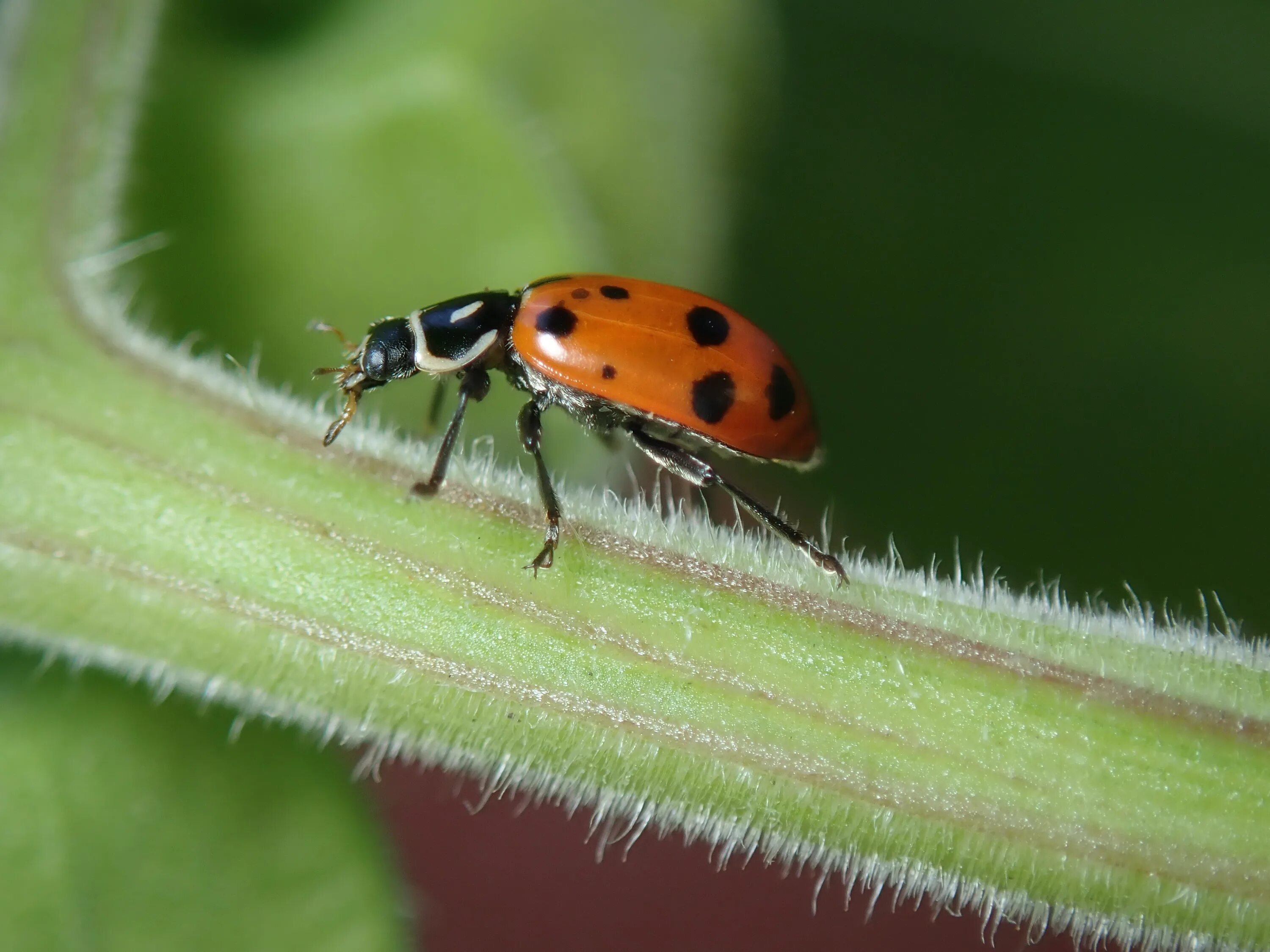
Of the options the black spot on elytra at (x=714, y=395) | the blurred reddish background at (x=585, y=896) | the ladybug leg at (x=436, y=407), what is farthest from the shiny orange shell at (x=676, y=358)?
the blurred reddish background at (x=585, y=896)

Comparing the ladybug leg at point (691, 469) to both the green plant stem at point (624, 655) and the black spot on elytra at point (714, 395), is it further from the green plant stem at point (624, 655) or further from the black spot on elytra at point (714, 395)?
the green plant stem at point (624, 655)

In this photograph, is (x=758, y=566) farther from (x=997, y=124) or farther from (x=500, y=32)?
(x=997, y=124)

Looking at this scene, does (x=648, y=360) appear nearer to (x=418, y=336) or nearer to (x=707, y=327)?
(x=707, y=327)

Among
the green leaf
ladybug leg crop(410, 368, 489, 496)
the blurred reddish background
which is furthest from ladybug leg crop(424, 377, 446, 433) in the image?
the blurred reddish background

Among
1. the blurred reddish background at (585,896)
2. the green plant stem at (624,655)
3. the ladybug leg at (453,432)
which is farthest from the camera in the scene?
the blurred reddish background at (585,896)

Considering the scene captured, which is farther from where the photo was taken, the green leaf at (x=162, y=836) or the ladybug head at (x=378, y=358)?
the ladybug head at (x=378, y=358)

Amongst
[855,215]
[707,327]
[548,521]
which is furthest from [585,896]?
[548,521]

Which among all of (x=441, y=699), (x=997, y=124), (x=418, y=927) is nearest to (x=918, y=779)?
(x=441, y=699)

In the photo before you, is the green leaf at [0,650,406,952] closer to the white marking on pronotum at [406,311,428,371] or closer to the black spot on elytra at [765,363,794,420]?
the white marking on pronotum at [406,311,428,371]
